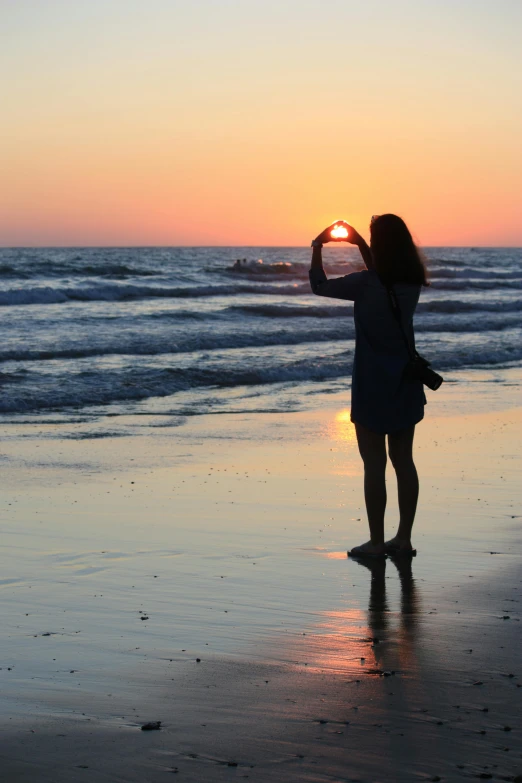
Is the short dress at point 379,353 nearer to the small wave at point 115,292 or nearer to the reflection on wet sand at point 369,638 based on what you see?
the reflection on wet sand at point 369,638

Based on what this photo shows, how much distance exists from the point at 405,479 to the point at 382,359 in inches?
25.1

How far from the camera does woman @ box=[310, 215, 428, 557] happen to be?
188 inches

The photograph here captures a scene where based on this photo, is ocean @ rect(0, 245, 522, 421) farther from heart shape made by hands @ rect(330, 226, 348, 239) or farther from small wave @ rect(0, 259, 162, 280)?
heart shape made by hands @ rect(330, 226, 348, 239)

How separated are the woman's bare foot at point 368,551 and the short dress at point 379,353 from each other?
1.89ft

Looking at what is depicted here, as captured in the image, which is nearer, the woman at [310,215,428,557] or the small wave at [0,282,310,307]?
the woman at [310,215,428,557]

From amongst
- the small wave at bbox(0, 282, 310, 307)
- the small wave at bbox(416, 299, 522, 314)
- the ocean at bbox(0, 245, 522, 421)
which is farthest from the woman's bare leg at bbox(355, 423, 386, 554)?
the small wave at bbox(0, 282, 310, 307)

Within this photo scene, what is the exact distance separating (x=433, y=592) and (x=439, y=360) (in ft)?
37.9

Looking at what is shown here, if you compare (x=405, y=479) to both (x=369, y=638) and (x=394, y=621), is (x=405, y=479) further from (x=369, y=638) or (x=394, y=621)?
(x=369, y=638)

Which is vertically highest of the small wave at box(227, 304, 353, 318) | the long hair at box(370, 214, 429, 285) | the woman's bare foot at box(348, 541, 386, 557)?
the long hair at box(370, 214, 429, 285)

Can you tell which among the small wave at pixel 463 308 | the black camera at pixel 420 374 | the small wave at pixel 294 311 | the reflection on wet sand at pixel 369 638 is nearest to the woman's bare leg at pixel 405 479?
the black camera at pixel 420 374

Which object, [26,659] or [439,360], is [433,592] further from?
[439,360]

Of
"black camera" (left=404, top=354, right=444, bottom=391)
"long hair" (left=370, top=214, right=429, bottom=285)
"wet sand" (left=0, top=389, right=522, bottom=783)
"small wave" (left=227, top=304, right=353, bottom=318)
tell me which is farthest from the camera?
"small wave" (left=227, top=304, right=353, bottom=318)

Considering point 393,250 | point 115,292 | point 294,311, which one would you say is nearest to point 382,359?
point 393,250

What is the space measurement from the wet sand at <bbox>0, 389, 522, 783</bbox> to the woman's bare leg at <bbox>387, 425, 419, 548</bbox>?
0.15m
